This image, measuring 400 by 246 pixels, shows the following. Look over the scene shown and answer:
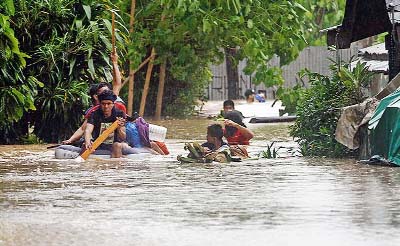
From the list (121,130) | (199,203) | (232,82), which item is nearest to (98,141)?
(121,130)

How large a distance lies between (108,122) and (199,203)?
24.1 ft

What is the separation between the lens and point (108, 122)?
61.0 ft

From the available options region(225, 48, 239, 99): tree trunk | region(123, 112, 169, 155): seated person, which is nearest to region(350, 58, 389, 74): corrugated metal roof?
region(123, 112, 169, 155): seated person

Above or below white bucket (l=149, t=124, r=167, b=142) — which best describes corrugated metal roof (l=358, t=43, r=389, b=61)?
above

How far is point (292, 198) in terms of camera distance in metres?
11.8

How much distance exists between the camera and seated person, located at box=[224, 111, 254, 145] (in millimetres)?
20234

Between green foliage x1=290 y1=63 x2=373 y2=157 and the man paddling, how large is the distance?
111 inches

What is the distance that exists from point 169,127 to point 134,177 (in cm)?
1439

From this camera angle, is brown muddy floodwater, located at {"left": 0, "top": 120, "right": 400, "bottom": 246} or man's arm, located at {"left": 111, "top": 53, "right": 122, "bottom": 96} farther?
man's arm, located at {"left": 111, "top": 53, "right": 122, "bottom": 96}

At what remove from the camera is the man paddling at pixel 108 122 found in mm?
18250

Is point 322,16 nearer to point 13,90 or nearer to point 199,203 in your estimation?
point 13,90

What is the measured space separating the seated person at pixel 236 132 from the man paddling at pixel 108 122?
7.66 ft

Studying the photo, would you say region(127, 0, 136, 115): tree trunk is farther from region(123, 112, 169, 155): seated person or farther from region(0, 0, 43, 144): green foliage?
region(123, 112, 169, 155): seated person

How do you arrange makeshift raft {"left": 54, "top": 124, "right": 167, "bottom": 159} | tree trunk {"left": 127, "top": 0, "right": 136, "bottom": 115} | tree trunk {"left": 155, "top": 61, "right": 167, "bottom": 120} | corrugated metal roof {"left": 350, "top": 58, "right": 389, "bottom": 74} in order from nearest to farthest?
makeshift raft {"left": 54, "top": 124, "right": 167, "bottom": 159}
corrugated metal roof {"left": 350, "top": 58, "right": 389, "bottom": 74}
tree trunk {"left": 127, "top": 0, "right": 136, "bottom": 115}
tree trunk {"left": 155, "top": 61, "right": 167, "bottom": 120}
